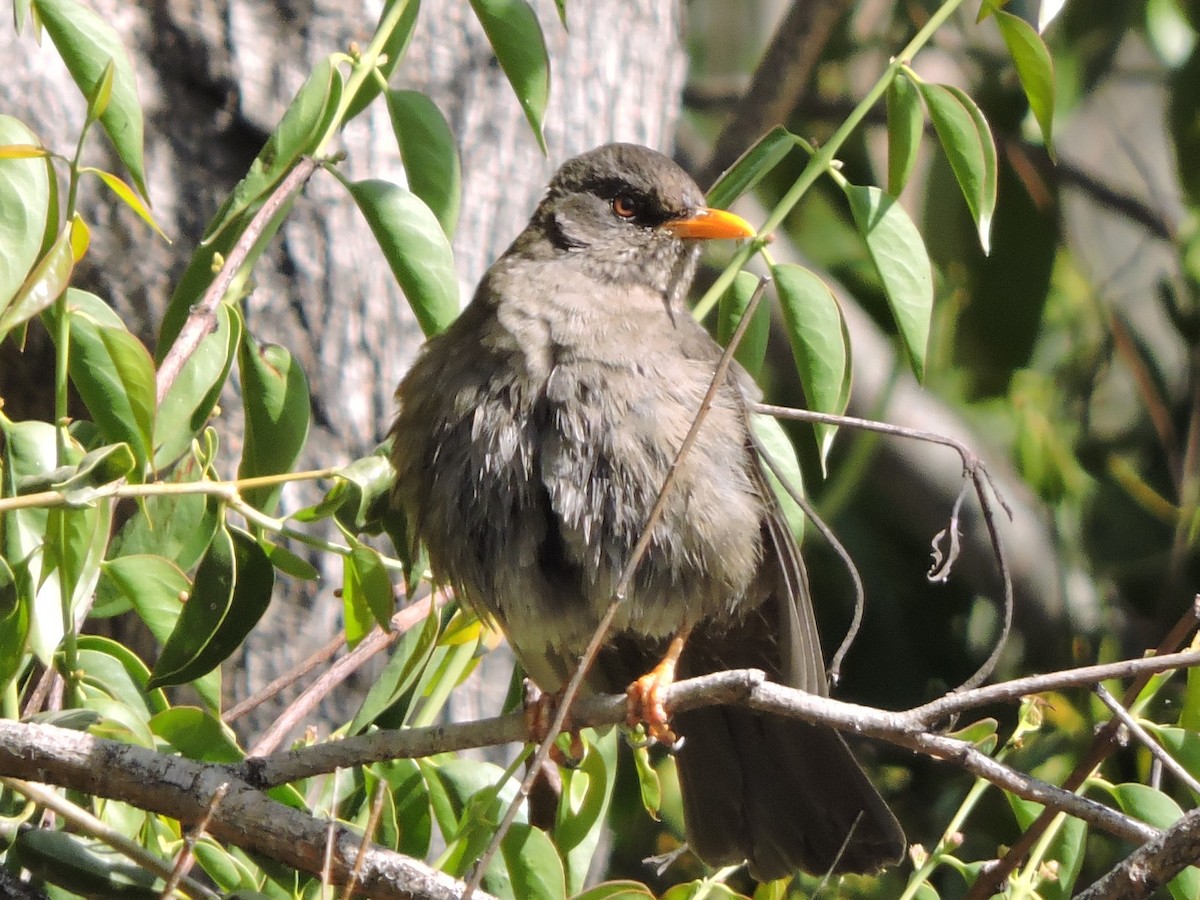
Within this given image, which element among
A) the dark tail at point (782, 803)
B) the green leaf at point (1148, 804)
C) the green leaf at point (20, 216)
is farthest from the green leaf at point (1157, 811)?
the green leaf at point (20, 216)

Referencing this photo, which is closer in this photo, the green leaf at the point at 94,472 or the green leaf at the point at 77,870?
the green leaf at the point at 94,472

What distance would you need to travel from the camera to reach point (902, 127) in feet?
10.0

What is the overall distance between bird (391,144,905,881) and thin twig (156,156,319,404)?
0.70m

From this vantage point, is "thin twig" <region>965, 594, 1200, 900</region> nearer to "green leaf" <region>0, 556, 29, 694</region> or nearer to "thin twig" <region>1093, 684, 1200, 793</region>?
"thin twig" <region>1093, 684, 1200, 793</region>

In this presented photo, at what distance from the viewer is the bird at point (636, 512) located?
11.0 feet

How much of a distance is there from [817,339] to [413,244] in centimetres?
82

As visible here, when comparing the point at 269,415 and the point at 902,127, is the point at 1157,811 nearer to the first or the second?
the point at 902,127

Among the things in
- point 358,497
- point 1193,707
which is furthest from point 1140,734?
point 358,497

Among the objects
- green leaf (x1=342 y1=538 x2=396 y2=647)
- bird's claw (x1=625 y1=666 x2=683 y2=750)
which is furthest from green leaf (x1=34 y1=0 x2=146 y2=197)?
bird's claw (x1=625 y1=666 x2=683 y2=750)

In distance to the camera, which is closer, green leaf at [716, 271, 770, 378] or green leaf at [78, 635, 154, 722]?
green leaf at [78, 635, 154, 722]

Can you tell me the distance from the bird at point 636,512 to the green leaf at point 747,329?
0.55ft

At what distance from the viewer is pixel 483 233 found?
15.6 feet

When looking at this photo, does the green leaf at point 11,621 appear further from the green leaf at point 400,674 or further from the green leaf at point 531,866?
the green leaf at point 531,866

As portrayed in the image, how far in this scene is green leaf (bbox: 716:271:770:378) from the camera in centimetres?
328
